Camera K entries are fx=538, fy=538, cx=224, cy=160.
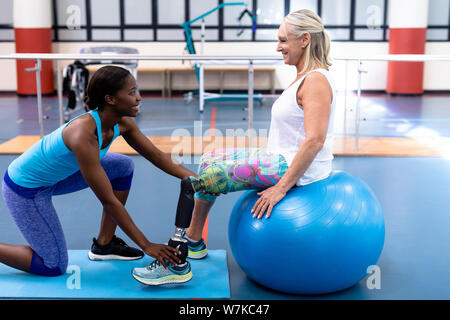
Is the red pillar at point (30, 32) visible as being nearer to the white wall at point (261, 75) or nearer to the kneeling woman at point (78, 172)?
the white wall at point (261, 75)

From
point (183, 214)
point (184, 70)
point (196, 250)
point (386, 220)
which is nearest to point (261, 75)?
point (184, 70)

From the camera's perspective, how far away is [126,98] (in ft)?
6.97

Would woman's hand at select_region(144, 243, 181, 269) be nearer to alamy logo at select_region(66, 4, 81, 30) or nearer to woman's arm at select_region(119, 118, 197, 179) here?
woman's arm at select_region(119, 118, 197, 179)

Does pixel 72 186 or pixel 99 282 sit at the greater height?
pixel 72 186

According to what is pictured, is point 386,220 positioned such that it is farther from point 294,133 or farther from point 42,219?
point 42,219

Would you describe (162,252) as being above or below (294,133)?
below

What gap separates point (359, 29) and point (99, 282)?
27.8 ft

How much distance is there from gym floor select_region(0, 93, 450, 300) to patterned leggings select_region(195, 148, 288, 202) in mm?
447

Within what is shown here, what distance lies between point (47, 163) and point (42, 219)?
0.86ft

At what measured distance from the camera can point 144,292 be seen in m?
2.23

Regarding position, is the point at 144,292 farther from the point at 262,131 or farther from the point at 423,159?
the point at 262,131

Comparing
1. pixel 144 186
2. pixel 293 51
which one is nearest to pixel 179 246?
pixel 293 51

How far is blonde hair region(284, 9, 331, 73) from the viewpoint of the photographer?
7.23 feet
